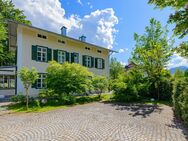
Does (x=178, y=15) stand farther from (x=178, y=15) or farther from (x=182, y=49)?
(x=182, y=49)

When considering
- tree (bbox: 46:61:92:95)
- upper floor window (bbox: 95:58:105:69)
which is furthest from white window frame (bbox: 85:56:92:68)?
tree (bbox: 46:61:92:95)

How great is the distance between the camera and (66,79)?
18.3m

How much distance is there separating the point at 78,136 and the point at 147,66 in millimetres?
14854

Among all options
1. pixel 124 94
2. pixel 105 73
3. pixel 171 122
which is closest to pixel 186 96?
pixel 171 122

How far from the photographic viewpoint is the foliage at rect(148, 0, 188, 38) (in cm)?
722

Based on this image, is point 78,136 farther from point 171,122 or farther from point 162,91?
point 162,91

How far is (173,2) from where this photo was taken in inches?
282

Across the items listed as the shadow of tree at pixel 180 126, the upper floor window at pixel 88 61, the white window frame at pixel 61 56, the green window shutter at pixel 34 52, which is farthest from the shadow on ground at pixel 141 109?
the upper floor window at pixel 88 61

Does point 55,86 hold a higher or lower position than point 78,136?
higher

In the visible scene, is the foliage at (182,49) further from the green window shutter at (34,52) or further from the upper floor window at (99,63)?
the upper floor window at (99,63)

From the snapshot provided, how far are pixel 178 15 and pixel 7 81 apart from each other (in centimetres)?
2254

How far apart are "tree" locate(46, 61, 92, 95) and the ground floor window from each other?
9.22 meters

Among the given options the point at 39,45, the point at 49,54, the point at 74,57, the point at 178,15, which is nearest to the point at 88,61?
the point at 74,57

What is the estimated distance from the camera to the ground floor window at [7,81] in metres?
25.5
